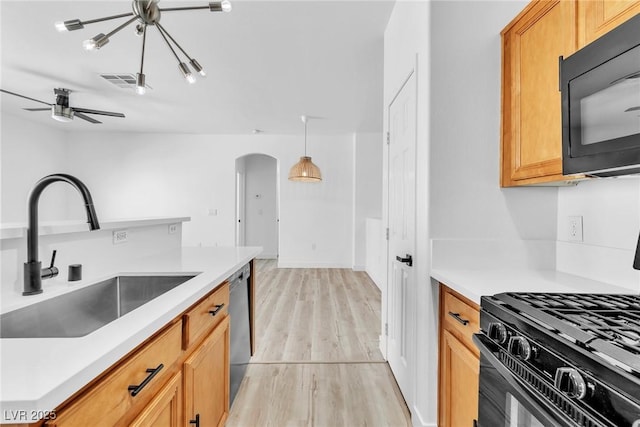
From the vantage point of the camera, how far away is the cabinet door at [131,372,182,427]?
2.67 ft

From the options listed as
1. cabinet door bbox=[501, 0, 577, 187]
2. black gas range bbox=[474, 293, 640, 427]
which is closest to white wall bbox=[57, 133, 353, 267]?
cabinet door bbox=[501, 0, 577, 187]

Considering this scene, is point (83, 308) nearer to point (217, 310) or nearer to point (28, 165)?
point (217, 310)

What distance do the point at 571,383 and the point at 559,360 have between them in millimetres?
56

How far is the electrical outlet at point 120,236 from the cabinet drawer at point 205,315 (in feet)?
2.30

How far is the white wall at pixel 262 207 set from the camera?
8.05m

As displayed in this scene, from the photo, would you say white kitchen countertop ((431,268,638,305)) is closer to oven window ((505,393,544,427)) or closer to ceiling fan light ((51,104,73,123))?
oven window ((505,393,544,427))

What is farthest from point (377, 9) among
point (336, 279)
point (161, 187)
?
point (161, 187)

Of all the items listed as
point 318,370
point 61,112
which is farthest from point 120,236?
point 61,112

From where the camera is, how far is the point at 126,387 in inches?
28.6

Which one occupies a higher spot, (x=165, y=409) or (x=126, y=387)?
(x=126, y=387)

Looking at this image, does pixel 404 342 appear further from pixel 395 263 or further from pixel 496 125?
pixel 496 125

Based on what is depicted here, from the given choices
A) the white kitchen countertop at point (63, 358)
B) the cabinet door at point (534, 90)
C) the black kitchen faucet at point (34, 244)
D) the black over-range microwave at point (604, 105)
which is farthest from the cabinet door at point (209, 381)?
the cabinet door at point (534, 90)

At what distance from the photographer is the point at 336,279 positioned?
5.38 meters

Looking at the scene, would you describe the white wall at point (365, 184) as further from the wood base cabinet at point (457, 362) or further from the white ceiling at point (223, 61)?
the wood base cabinet at point (457, 362)
